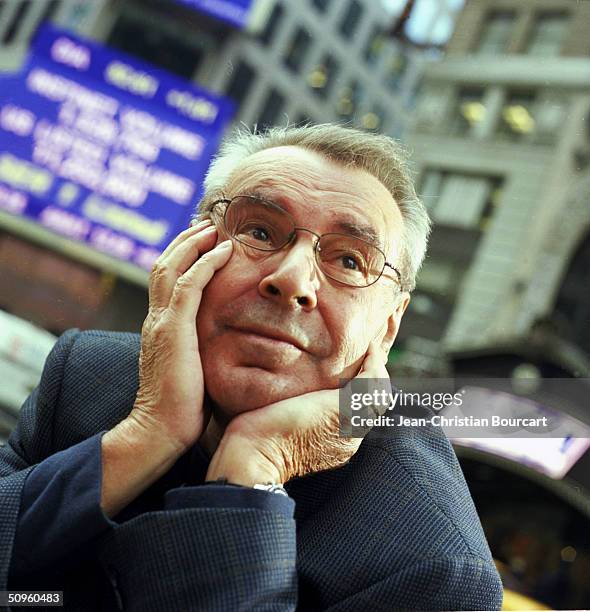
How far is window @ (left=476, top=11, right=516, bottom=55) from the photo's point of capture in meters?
1.56

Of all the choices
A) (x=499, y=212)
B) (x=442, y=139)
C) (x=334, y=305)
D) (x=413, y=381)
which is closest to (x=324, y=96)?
(x=442, y=139)

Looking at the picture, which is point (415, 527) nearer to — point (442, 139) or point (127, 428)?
point (127, 428)

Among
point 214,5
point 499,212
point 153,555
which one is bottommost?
point 153,555

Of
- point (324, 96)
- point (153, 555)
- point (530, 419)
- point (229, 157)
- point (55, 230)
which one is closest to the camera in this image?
point (153, 555)

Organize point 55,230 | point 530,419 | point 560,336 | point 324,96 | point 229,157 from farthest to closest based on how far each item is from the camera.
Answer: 1. point 55,230
2. point 560,336
3. point 324,96
4. point 530,419
5. point 229,157

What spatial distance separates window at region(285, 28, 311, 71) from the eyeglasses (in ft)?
3.37

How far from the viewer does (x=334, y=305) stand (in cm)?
85

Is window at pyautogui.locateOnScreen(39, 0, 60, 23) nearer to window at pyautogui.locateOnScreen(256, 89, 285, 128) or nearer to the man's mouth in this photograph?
window at pyautogui.locateOnScreen(256, 89, 285, 128)

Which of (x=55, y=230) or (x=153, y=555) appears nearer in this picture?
(x=153, y=555)

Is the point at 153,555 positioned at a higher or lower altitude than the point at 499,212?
lower

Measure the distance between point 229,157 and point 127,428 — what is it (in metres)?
0.48

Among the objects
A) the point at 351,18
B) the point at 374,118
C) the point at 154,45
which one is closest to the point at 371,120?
the point at 374,118

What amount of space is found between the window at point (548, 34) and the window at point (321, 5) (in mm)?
564

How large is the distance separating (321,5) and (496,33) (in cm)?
50
